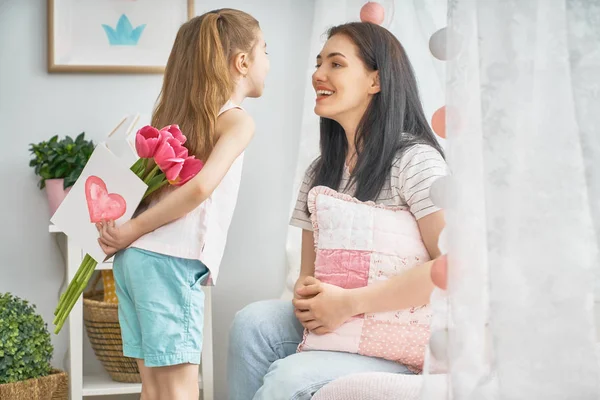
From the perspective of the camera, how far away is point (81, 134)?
2342mm

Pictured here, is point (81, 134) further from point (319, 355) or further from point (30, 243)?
point (319, 355)

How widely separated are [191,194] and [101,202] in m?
0.18

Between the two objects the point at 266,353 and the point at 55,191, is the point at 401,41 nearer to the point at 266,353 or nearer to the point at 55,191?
the point at 266,353

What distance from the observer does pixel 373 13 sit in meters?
1.77

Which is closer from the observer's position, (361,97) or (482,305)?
(482,305)

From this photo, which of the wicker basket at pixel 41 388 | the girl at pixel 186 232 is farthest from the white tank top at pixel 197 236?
the wicker basket at pixel 41 388

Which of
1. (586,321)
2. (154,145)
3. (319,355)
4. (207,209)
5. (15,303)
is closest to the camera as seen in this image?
(586,321)

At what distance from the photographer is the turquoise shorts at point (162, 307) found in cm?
147

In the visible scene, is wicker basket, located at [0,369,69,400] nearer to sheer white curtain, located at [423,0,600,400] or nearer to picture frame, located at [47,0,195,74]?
picture frame, located at [47,0,195,74]

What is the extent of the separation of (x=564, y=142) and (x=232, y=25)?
1022mm

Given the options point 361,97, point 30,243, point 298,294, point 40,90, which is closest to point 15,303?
point 30,243

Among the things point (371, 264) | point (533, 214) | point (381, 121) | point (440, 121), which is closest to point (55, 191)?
point (381, 121)

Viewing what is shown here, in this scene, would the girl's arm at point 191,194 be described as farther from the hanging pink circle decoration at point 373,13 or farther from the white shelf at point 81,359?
the white shelf at point 81,359

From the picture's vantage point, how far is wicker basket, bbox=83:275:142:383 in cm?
218
